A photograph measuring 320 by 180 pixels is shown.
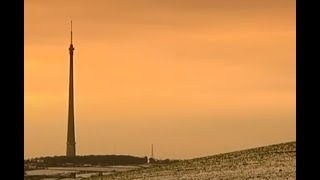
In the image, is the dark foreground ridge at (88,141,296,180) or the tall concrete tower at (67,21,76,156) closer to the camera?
Answer: the dark foreground ridge at (88,141,296,180)

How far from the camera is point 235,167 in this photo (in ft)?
78.4

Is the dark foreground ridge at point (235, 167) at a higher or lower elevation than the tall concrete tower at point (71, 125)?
lower

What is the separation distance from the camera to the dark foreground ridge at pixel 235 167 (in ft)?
71.2

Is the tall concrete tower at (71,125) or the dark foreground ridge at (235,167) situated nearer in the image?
the dark foreground ridge at (235,167)

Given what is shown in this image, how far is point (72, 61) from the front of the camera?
366 feet

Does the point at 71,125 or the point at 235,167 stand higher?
the point at 71,125

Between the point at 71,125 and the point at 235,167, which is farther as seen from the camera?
the point at 71,125

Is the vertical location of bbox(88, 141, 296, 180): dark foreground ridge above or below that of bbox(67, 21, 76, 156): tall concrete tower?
below

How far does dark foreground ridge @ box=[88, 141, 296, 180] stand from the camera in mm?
21688
